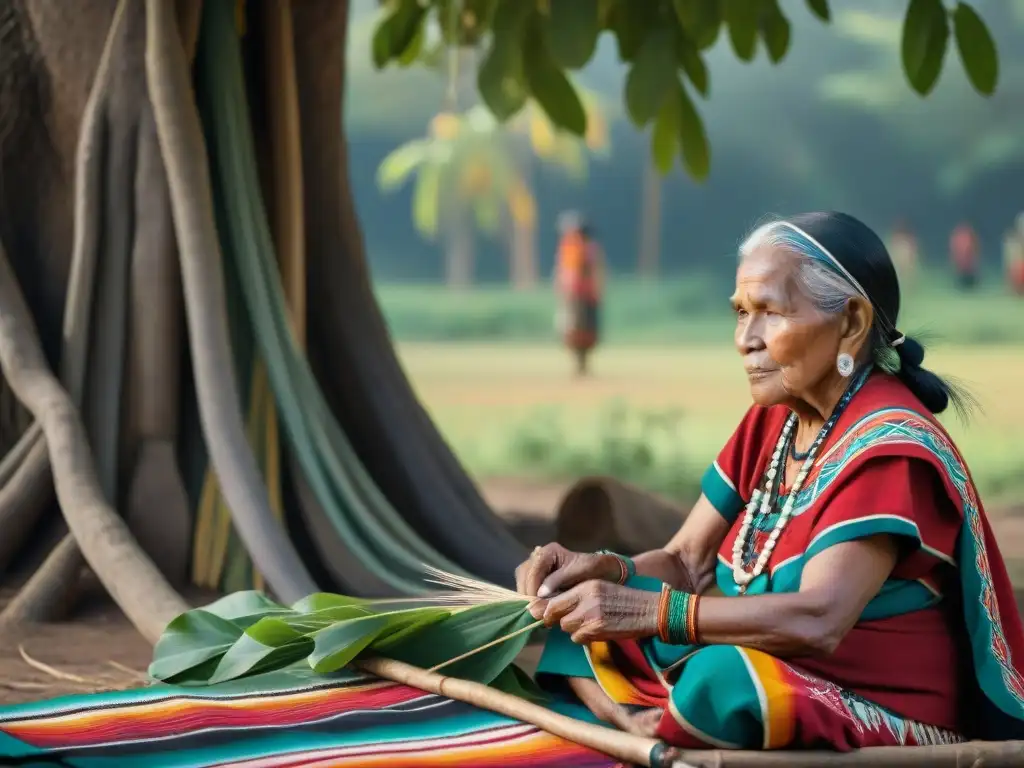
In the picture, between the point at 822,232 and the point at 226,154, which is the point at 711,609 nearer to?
the point at 822,232

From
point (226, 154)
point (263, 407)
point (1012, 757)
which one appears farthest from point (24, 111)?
point (1012, 757)

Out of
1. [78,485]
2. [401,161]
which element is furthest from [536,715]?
[401,161]

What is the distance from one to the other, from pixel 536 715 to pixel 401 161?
50.0 ft

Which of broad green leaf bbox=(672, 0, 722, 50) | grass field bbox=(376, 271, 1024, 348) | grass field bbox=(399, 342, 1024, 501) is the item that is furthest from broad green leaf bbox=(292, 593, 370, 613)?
grass field bbox=(376, 271, 1024, 348)

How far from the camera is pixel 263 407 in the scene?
452 cm

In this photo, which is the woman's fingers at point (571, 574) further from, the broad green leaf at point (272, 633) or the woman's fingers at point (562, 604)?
the broad green leaf at point (272, 633)

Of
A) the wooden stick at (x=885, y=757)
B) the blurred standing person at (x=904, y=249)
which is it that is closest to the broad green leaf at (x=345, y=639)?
the wooden stick at (x=885, y=757)

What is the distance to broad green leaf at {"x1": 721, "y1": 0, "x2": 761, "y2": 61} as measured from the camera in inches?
175

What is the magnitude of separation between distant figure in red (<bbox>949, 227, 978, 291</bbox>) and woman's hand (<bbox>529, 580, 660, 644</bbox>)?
578 inches

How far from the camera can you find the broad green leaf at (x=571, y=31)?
419cm

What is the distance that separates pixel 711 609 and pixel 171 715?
3.40 ft

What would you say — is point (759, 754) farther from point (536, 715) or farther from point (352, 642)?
point (352, 642)

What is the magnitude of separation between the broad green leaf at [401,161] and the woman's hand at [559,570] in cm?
1487

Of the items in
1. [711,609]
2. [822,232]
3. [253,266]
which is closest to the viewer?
[711,609]
